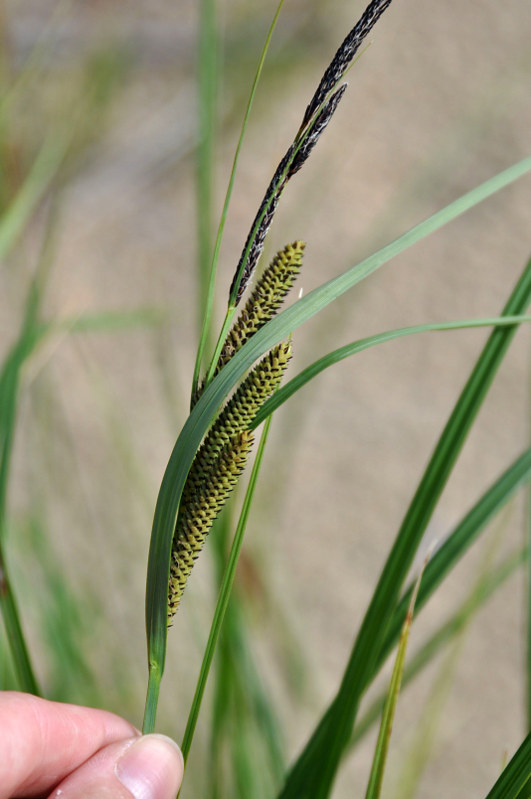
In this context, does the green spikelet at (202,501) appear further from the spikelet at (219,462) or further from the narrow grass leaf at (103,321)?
the narrow grass leaf at (103,321)

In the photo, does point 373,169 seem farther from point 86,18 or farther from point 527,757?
point 527,757

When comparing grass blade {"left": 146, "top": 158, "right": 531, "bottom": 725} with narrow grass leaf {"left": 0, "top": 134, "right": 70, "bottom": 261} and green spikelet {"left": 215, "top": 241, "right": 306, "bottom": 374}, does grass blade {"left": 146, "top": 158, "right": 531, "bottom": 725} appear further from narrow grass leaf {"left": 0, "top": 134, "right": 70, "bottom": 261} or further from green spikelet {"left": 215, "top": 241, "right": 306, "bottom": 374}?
narrow grass leaf {"left": 0, "top": 134, "right": 70, "bottom": 261}

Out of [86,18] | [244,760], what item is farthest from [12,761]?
[86,18]

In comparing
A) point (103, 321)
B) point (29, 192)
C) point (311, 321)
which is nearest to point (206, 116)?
point (29, 192)

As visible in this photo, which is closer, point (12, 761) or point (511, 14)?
point (12, 761)

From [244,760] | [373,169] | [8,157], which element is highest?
[373,169]

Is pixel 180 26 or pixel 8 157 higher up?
pixel 180 26

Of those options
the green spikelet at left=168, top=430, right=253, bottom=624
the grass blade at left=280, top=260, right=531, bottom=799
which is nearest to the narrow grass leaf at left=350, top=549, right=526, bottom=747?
the grass blade at left=280, top=260, right=531, bottom=799

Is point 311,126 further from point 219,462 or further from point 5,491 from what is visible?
point 5,491
